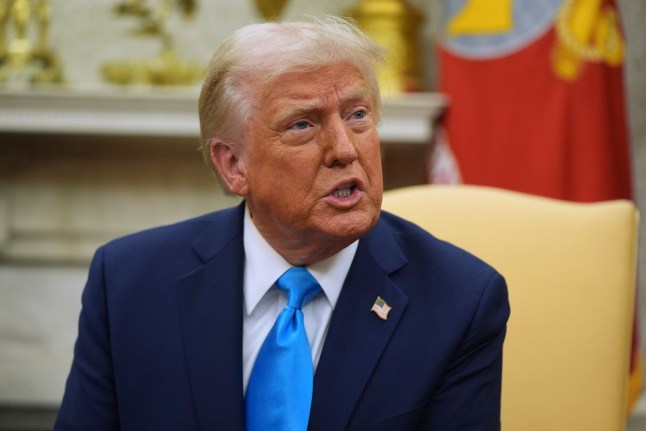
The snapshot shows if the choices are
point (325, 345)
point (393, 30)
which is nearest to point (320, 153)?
point (325, 345)

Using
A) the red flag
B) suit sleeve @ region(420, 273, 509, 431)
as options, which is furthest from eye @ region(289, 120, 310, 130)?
the red flag

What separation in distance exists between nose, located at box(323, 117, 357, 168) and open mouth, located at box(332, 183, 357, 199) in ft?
0.13

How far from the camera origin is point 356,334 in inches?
64.6

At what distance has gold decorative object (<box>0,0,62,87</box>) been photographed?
4.15m

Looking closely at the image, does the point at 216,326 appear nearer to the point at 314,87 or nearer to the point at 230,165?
the point at 230,165

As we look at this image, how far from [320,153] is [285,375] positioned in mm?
376

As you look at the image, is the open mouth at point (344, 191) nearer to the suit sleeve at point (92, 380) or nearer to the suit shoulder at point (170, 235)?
the suit shoulder at point (170, 235)

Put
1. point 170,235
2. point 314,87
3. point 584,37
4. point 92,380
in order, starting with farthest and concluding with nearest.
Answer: point 584,37 → point 170,235 → point 92,380 → point 314,87

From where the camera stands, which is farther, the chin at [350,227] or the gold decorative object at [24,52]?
the gold decorative object at [24,52]

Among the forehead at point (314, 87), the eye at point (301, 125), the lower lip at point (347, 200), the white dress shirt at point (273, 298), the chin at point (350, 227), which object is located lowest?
the white dress shirt at point (273, 298)

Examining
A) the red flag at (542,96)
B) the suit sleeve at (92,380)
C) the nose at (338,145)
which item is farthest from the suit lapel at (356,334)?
the red flag at (542,96)

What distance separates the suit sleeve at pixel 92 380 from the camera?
1683mm

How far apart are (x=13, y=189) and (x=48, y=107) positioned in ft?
1.90

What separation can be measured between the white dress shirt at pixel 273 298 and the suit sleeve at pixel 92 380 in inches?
9.8
